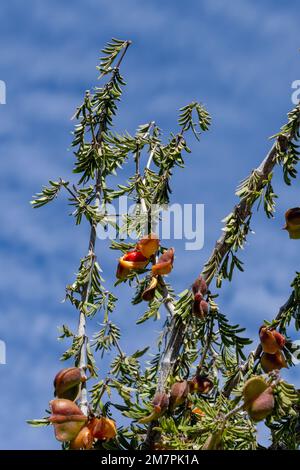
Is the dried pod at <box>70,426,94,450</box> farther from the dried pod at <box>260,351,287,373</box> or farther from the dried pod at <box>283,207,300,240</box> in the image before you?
the dried pod at <box>283,207,300,240</box>

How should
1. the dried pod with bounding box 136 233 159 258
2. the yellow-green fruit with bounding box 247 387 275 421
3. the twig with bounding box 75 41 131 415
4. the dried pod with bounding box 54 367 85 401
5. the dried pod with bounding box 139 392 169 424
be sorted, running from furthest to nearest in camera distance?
the dried pod with bounding box 136 233 159 258 < the twig with bounding box 75 41 131 415 < the dried pod with bounding box 54 367 85 401 < the dried pod with bounding box 139 392 169 424 < the yellow-green fruit with bounding box 247 387 275 421

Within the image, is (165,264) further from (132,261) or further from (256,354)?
(256,354)

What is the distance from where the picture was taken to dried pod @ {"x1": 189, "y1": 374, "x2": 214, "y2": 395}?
2.86 m

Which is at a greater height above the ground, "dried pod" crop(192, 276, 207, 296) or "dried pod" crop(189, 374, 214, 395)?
"dried pod" crop(192, 276, 207, 296)

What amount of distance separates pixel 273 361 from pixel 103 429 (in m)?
0.47

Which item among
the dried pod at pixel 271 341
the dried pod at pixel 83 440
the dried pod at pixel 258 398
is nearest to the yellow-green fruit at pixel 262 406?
the dried pod at pixel 258 398

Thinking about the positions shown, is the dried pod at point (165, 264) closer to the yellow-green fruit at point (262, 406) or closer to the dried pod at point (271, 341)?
the dried pod at point (271, 341)

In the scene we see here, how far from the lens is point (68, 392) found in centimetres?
280

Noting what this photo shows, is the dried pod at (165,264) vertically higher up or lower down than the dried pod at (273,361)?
higher up

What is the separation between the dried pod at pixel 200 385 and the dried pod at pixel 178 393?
6.4 inches

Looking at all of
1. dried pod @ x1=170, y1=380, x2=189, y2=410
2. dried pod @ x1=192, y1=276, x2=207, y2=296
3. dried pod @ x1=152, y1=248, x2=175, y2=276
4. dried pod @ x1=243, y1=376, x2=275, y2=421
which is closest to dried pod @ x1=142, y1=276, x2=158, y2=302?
dried pod @ x1=152, y1=248, x2=175, y2=276

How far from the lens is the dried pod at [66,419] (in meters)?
2.67

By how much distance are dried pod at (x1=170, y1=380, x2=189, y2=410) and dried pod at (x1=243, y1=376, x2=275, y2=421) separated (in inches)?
8.1
